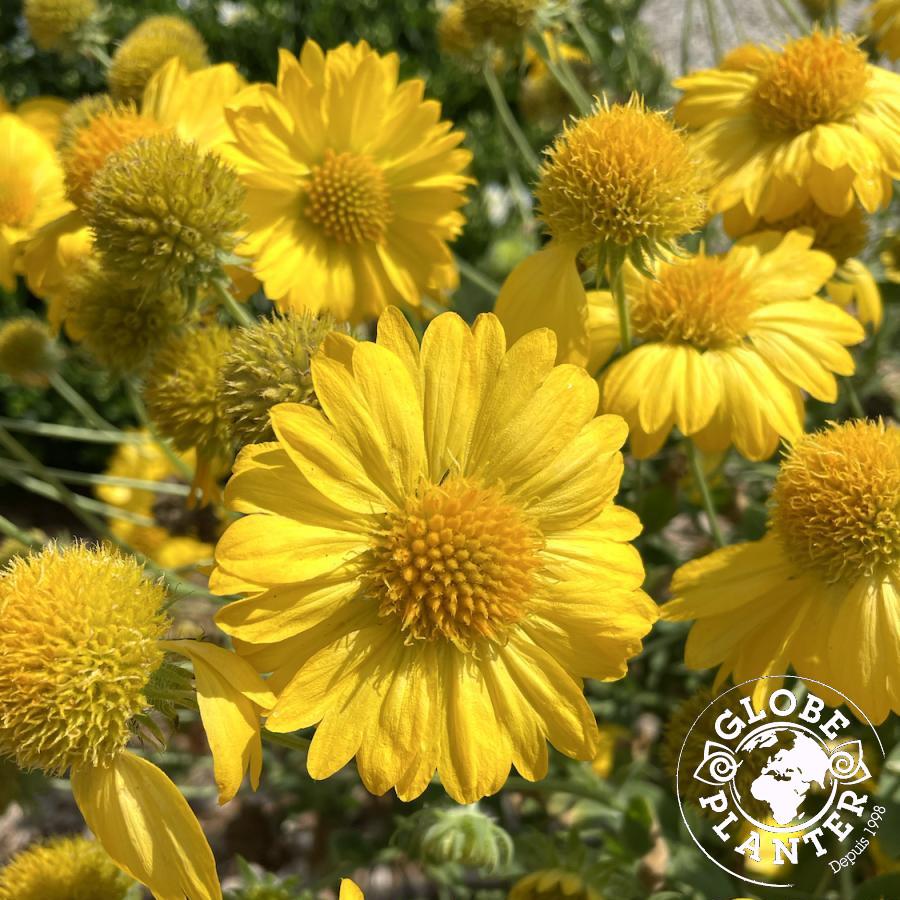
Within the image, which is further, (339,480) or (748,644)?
(748,644)

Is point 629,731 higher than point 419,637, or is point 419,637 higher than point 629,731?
point 419,637

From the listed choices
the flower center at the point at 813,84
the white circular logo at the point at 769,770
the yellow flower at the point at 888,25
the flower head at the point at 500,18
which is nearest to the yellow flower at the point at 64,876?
the white circular logo at the point at 769,770

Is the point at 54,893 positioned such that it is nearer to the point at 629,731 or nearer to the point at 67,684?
the point at 67,684

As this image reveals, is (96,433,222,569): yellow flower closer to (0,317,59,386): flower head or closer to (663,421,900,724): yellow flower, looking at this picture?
(0,317,59,386): flower head

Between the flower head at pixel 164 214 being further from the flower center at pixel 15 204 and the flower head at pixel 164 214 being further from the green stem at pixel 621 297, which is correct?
the flower center at pixel 15 204

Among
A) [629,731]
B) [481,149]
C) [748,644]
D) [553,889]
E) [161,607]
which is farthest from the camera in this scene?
[481,149]

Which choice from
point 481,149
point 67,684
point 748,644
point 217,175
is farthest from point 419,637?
point 481,149

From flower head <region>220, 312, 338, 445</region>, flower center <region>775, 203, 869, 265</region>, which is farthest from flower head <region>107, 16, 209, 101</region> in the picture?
flower center <region>775, 203, 869, 265</region>
